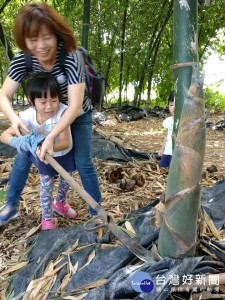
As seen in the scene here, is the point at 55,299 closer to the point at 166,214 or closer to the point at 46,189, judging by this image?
the point at 166,214

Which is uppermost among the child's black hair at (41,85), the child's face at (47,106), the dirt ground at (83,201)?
the child's black hair at (41,85)

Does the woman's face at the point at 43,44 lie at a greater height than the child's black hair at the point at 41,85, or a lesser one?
greater

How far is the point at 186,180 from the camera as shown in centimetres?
123

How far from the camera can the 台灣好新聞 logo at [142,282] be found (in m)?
1.23

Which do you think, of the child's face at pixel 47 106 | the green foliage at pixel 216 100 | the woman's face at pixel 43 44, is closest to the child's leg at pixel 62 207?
the child's face at pixel 47 106

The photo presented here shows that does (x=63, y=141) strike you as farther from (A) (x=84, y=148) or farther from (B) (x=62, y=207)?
(B) (x=62, y=207)

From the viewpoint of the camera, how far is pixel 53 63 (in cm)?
190

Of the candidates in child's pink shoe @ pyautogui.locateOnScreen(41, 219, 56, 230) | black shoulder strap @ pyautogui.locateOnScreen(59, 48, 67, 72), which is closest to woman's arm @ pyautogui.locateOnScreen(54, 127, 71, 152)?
black shoulder strap @ pyautogui.locateOnScreen(59, 48, 67, 72)

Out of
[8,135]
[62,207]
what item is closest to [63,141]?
[8,135]

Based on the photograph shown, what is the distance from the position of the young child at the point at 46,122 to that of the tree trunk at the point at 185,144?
2.93 feet

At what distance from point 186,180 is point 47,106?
1091 mm

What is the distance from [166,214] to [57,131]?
2.72ft

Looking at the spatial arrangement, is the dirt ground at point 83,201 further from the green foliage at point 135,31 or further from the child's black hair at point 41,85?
the green foliage at point 135,31

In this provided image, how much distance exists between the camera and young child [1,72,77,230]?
189 cm
